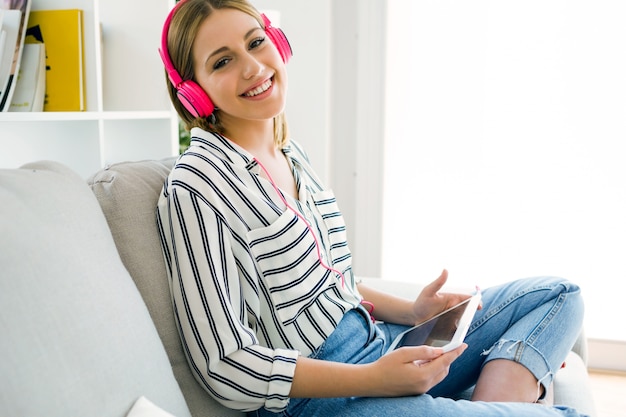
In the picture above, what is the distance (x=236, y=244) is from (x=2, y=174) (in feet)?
1.27

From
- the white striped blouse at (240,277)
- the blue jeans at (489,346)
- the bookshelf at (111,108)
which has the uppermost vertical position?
the bookshelf at (111,108)

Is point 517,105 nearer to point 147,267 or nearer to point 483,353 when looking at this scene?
point 483,353

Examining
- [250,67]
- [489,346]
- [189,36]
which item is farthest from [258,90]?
[489,346]

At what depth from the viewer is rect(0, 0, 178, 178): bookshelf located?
1695mm

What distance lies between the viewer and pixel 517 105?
2.60 m

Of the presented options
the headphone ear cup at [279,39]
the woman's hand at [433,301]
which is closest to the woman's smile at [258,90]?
the headphone ear cup at [279,39]

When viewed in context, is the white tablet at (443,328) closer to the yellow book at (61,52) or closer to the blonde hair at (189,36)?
the blonde hair at (189,36)

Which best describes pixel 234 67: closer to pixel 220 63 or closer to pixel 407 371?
pixel 220 63

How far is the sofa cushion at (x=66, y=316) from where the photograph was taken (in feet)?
2.44

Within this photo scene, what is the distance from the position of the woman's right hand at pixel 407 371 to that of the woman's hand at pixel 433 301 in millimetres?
355

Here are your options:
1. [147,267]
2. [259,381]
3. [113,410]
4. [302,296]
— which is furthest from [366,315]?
[113,410]

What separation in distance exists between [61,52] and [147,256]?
768mm

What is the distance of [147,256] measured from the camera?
1142 millimetres

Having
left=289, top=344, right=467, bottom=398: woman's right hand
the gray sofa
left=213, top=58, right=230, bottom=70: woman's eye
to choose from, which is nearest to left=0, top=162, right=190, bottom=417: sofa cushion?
the gray sofa
